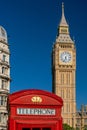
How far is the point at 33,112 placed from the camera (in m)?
23.1

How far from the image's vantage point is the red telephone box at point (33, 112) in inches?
907

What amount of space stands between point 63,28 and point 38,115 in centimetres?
9832

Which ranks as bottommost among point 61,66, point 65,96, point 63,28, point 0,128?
point 0,128

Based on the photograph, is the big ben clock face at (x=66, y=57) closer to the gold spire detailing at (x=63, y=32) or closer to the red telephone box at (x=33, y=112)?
the gold spire detailing at (x=63, y=32)

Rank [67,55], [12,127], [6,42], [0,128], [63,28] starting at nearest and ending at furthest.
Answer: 1. [12,127]
2. [0,128]
3. [6,42]
4. [67,55]
5. [63,28]

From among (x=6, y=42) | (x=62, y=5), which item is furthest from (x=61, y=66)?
(x=6, y=42)

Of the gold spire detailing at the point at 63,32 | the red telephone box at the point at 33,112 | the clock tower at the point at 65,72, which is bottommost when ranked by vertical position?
the red telephone box at the point at 33,112

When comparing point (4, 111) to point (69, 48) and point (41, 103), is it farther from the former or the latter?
point (69, 48)

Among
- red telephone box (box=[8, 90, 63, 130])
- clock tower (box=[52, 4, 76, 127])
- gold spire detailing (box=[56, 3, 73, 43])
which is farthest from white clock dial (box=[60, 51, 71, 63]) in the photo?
red telephone box (box=[8, 90, 63, 130])

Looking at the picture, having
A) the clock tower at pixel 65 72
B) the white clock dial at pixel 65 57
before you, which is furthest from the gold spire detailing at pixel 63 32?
the white clock dial at pixel 65 57

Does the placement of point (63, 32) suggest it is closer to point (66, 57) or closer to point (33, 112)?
point (66, 57)

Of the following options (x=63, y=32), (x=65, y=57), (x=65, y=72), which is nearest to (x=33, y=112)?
(x=65, y=57)

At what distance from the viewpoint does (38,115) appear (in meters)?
23.1

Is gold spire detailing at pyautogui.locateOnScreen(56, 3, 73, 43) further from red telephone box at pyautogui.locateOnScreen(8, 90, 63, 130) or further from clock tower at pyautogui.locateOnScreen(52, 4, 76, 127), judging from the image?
red telephone box at pyautogui.locateOnScreen(8, 90, 63, 130)
